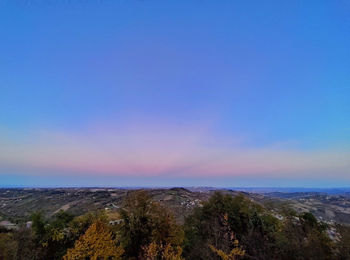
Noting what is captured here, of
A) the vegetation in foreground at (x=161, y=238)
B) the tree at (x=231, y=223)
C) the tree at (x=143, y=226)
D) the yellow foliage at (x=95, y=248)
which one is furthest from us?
the tree at (x=231, y=223)

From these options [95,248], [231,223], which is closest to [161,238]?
[95,248]

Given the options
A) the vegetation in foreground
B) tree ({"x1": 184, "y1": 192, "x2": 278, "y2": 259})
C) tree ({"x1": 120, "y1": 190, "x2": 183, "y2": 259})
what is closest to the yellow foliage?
the vegetation in foreground

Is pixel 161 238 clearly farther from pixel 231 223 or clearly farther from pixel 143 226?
pixel 231 223

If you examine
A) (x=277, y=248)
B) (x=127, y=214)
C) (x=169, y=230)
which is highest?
(x=127, y=214)

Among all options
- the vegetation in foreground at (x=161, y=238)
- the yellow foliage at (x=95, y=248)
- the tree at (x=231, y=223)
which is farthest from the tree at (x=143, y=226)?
the tree at (x=231, y=223)

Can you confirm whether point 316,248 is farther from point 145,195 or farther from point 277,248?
point 145,195

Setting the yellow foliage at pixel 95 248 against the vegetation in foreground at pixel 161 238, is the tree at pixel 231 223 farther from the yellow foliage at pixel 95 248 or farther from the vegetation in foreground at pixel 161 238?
the yellow foliage at pixel 95 248

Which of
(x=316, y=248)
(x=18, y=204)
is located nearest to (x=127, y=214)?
(x=316, y=248)
